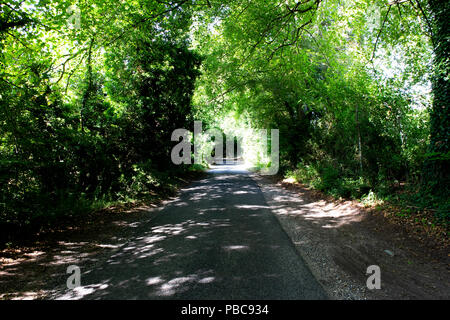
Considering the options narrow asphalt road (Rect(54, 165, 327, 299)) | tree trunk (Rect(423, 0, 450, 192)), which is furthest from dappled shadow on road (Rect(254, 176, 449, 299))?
tree trunk (Rect(423, 0, 450, 192))

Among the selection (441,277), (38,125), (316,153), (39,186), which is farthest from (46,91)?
(316,153)

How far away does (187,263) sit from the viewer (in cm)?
427

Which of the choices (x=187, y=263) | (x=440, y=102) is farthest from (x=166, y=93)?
(x=440, y=102)

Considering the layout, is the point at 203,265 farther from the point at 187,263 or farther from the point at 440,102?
the point at 440,102

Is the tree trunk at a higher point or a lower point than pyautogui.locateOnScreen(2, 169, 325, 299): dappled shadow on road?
higher

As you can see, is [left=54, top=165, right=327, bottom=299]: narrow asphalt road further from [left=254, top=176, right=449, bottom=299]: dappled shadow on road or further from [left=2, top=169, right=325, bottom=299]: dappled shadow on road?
[left=254, top=176, right=449, bottom=299]: dappled shadow on road

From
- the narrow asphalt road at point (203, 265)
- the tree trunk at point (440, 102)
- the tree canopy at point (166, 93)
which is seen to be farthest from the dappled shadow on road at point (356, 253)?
the tree trunk at point (440, 102)

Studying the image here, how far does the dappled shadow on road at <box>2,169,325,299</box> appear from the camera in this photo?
3.41m

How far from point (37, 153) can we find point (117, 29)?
403cm

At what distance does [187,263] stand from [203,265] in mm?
312

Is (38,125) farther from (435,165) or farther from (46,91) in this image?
(435,165)

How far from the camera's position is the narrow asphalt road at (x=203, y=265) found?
3377 mm

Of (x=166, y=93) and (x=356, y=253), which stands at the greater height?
(x=166, y=93)

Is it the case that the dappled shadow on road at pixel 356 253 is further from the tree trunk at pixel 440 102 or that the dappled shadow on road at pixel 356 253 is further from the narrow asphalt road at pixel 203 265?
the tree trunk at pixel 440 102
